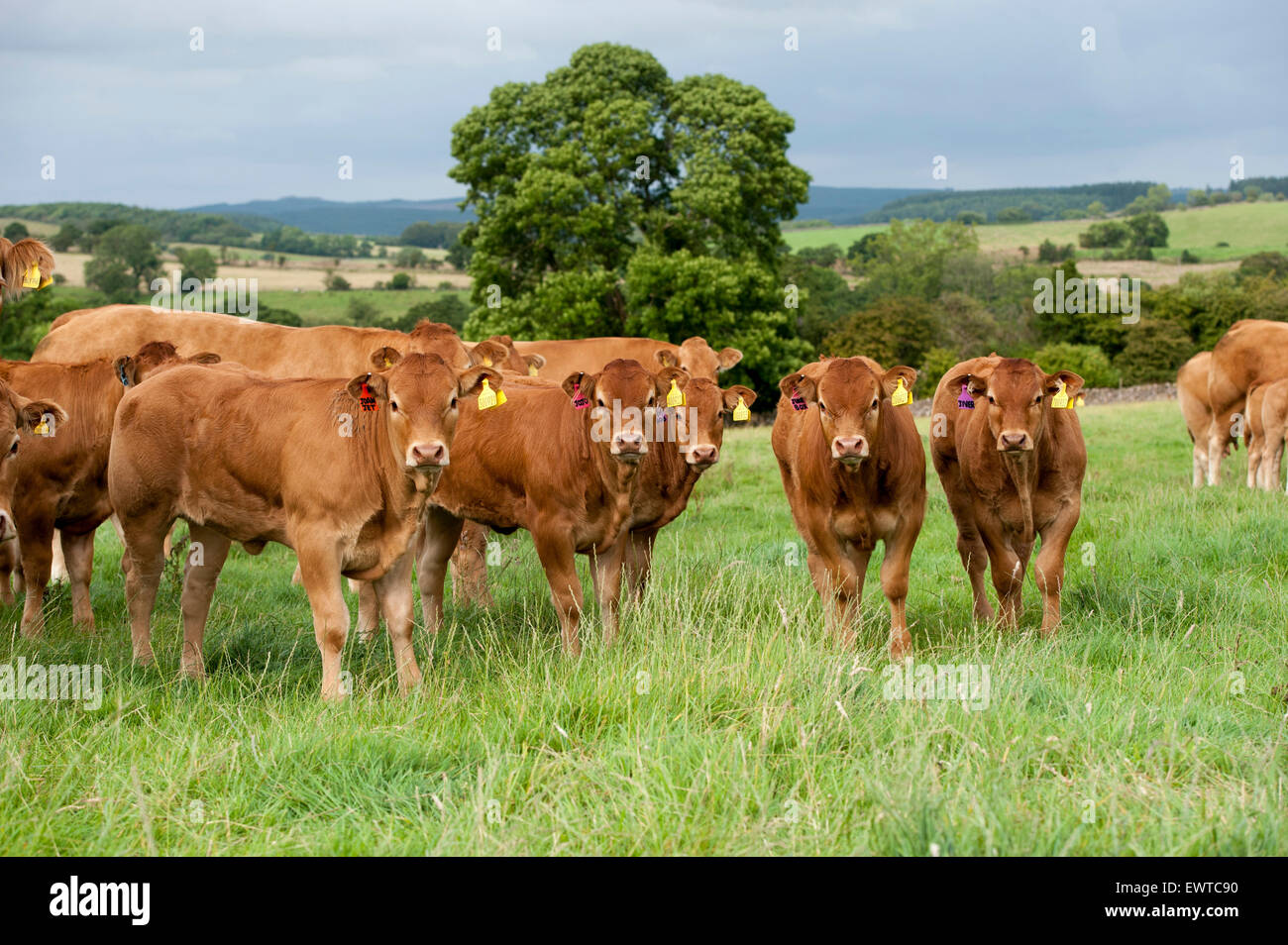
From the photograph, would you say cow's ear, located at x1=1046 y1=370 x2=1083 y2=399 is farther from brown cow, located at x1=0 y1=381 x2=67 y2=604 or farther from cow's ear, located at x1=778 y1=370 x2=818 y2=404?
brown cow, located at x1=0 y1=381 x2=67 y2=604

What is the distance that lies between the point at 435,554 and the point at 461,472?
77cm

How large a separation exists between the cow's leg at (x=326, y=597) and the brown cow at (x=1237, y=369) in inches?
524

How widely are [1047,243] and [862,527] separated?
10866 cm

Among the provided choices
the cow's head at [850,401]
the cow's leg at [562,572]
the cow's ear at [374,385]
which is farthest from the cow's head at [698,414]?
the cow's ear at [374,385]

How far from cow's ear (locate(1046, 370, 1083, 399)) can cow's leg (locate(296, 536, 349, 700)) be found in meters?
4.83

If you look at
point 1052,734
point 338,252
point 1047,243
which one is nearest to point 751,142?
point 1052,734

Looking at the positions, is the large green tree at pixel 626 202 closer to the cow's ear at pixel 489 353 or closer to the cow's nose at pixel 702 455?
the cow's ear at pixel 489 353

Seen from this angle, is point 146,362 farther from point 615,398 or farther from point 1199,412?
point 1199,412

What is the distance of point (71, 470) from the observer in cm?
828

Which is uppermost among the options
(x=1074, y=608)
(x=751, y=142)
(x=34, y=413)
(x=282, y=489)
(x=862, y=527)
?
(x=751, y=142)

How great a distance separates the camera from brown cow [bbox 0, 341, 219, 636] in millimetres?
8086

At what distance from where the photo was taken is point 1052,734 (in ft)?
16.8

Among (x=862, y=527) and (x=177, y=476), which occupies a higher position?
(x=177, y=476)
